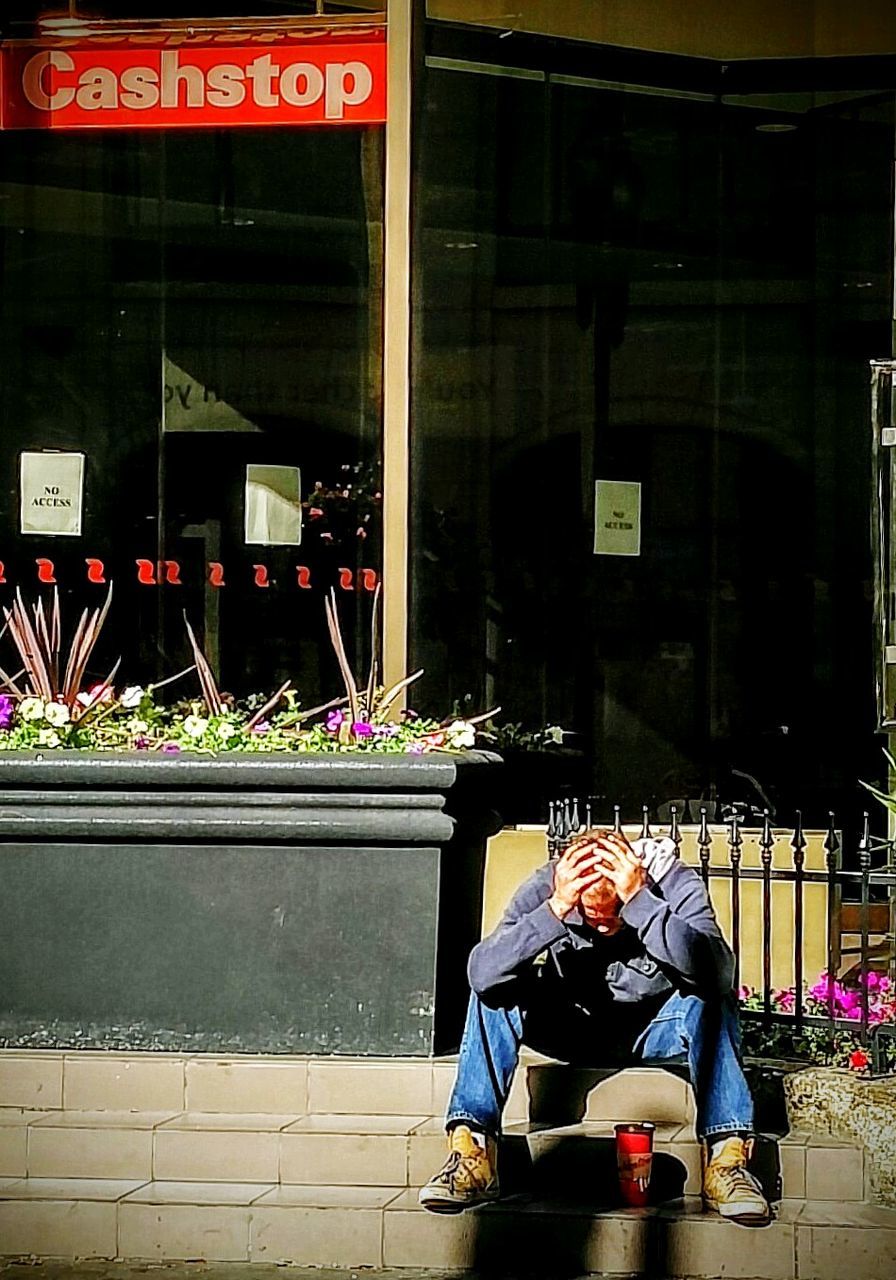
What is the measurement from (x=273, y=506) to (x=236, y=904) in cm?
340

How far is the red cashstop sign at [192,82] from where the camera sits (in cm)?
854

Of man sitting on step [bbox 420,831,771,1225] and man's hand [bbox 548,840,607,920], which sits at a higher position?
man's hand [bbox 548,840,607,920]

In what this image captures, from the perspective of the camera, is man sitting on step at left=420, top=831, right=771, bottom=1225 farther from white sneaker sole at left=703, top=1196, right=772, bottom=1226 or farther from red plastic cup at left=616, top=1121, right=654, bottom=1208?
red plastic cup at left=616, top=1121, right=654, bottom=1208

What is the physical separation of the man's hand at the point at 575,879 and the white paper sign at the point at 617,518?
384 cm

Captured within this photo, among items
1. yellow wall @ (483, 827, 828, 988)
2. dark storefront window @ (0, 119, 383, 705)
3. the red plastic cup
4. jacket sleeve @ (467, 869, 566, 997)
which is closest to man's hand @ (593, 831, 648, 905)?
jacket sleeve @ (467, 869, 566, 997)

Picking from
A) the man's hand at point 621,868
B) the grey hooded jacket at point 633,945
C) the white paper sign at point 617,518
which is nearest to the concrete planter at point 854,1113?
the grey hooded jacket at point 633,945

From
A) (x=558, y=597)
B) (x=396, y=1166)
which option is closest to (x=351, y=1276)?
(x=396, y=1166)

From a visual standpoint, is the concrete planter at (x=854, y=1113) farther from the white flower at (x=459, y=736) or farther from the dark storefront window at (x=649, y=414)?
the dark storefront window at (x=649, y=414)

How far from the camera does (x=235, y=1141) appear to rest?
6.29 metres

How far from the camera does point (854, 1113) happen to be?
6.14 m

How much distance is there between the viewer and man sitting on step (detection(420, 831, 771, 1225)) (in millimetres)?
5855

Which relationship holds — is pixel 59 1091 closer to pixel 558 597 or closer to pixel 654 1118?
pixel 654 1118

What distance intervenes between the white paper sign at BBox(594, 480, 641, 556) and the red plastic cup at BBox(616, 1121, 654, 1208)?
409 centimetres

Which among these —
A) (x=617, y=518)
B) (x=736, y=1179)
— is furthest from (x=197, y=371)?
(x=736, y=1179)
